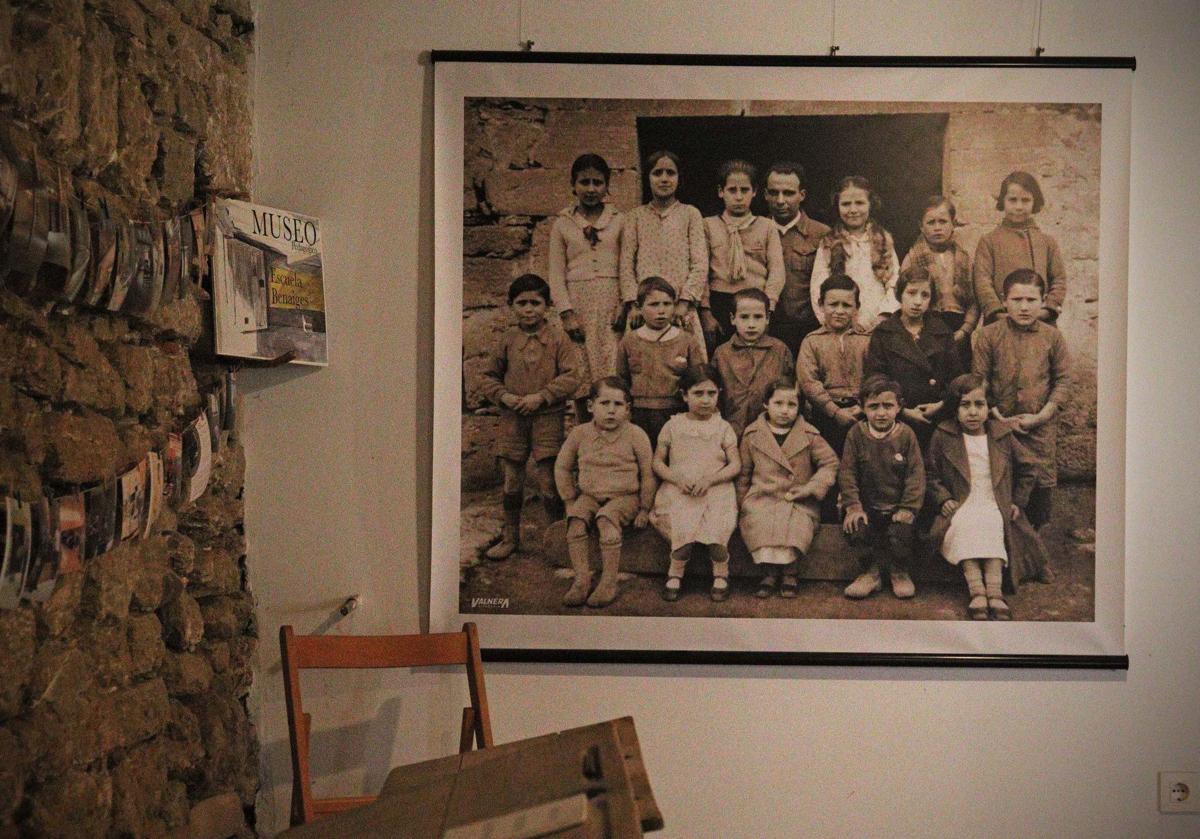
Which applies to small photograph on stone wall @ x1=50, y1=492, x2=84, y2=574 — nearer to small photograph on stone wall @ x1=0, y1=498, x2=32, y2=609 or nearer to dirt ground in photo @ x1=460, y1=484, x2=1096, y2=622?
small photograph on stone wall @ x1=0, y1=498, x2=32, y2=609

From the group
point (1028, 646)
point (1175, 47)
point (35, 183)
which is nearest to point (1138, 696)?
point (1028, 646)

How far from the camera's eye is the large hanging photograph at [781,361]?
265 cm

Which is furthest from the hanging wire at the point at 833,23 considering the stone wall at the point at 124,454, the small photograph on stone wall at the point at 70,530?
the small photograph on stone wall at the point at 70,530

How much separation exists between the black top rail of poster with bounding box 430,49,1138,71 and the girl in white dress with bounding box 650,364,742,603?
778mm

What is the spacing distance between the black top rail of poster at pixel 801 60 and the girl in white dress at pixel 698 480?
778 mm

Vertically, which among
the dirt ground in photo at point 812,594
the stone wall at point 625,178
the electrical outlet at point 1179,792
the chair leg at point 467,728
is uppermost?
the stone wall at point 625,178

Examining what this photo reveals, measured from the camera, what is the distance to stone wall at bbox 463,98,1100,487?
105 inches

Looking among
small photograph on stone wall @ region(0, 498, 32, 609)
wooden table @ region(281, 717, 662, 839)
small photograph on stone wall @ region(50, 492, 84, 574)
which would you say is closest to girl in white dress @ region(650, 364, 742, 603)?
wooden table @ region(281, 717, 662, 839)

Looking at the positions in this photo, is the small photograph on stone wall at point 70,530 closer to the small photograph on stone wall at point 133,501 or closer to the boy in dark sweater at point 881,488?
the small photograph on stone wall at point 133,501

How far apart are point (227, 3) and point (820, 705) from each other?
2.25 meters

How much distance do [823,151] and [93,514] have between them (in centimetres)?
187

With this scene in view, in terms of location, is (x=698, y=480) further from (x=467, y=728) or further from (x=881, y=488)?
(x=467, y=728)

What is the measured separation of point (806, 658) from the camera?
2650mm

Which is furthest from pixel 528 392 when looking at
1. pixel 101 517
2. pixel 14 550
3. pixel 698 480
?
pixel 14 550
